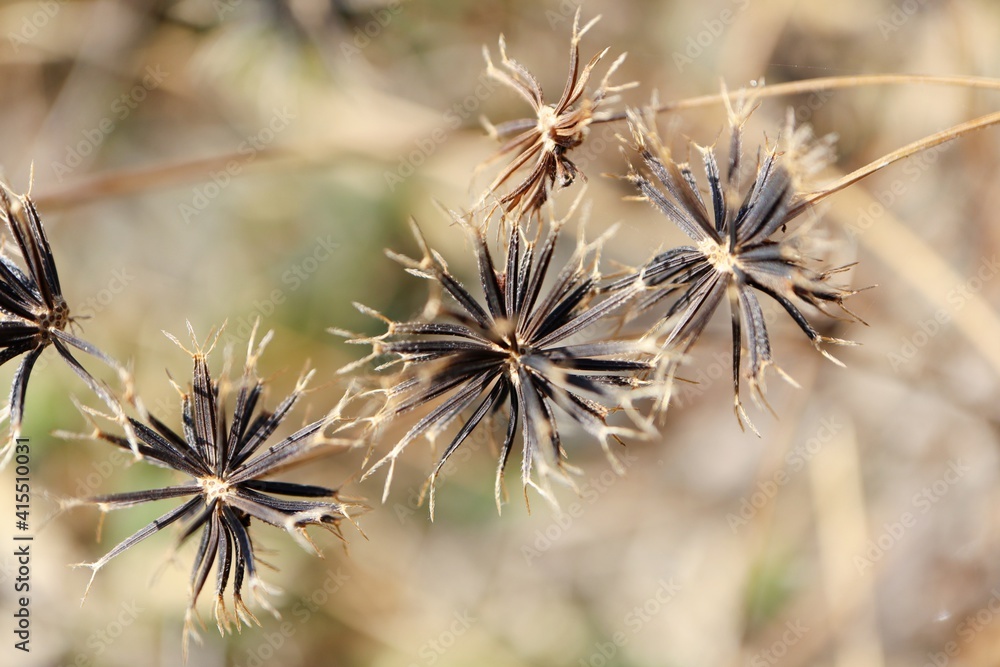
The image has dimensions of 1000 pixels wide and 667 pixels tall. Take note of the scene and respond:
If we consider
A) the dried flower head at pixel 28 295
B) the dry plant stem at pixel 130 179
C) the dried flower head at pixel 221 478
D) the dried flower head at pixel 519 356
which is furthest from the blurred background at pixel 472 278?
the dried flower head at pixel 519 356

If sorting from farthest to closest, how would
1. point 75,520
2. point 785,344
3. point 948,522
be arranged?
point 75,520 → point 948,522 → point 785,344

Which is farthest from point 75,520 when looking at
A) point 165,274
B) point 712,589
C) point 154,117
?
point 712,589

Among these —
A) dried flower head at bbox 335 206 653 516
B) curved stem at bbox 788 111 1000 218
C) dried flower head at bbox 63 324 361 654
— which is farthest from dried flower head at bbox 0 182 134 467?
curved stem at bbox 788 111 1000 218

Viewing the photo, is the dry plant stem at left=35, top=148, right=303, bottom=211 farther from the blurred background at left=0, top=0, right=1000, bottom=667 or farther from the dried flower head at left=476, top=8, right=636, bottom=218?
the dried flower head at left=476, top=8, right=636, bottom=218

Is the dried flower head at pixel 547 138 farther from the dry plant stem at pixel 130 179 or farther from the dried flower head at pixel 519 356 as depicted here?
the dry plant stem at pixel 130 179

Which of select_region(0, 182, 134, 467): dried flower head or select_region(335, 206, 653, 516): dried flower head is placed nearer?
select_region(335, 206, 653, 516): dried flower head

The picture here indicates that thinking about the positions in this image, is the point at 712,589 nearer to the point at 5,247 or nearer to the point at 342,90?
the point at 342,90
